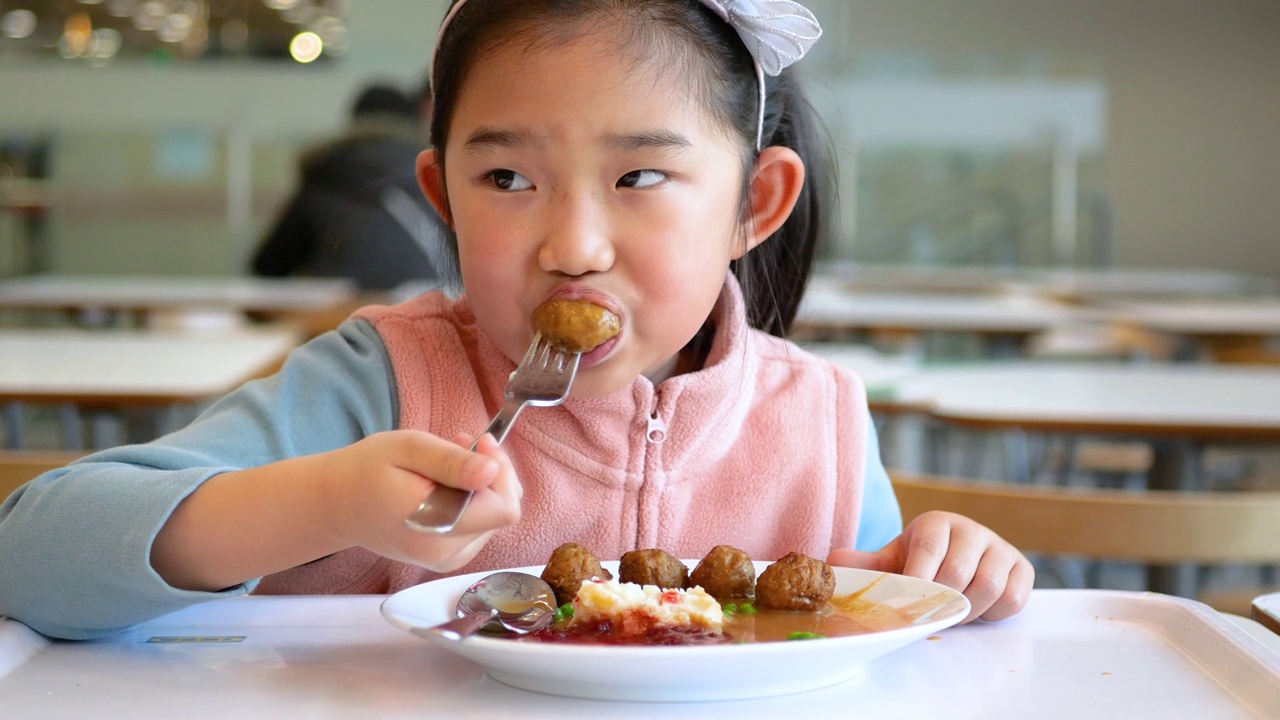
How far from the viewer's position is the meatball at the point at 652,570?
2.73 feet

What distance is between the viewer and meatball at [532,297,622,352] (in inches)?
35.9

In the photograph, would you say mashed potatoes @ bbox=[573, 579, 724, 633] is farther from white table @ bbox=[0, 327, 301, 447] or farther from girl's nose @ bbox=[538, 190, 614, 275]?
white table @ bbox=[0, 327, 301, 447]

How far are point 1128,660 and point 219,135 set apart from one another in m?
7.58

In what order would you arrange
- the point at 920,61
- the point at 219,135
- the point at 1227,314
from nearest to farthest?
1. the point at 1227,314
2. the point at 219,135
3. the point at 920,61

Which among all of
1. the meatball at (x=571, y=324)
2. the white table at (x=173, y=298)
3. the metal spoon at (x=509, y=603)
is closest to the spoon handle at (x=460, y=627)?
the metal spoon at (x=509, y=603)

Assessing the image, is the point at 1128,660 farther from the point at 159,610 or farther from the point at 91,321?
the point at 91,321

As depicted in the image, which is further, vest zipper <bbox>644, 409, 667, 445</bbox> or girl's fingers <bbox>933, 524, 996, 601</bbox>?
vest zipper <bbox>644, 409, 667, 445</bbox>

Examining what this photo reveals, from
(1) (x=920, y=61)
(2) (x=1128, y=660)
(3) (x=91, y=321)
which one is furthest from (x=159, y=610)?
(1) (x=920, y=61)

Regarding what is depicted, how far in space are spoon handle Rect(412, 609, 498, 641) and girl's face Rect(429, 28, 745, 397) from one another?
26cm

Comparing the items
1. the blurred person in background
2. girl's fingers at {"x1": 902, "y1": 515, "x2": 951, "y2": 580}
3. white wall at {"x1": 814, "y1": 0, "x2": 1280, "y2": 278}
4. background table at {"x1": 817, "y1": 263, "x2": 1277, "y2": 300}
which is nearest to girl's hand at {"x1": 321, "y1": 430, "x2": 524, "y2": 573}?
girl's fingers at {"x1": 902, "y1": 515, "x2": 951, "y2": 580}

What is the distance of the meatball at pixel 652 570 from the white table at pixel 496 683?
125 millimetres

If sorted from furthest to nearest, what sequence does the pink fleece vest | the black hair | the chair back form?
the chair back, the pink fleece vest, the black hair

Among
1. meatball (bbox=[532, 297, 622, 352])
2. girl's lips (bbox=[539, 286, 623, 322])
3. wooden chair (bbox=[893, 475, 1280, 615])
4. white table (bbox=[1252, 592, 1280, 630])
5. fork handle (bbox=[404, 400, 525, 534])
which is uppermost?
girl's lips (bbox=[539, 286, 623, 322])

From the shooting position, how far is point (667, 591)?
0.78 m
